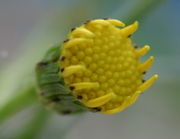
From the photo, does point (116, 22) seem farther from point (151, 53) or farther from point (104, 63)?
point (151, 53)

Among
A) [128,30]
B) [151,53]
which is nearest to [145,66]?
[128,30]

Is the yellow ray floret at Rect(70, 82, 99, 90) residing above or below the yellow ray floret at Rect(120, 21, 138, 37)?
below

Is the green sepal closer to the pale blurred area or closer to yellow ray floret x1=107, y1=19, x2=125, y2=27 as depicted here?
yellow ray floret x1=107, y1=19, x2=125, y2=27

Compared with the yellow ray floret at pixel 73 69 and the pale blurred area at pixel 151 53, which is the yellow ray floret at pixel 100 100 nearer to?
the yellow ray floret at pixel 73 69

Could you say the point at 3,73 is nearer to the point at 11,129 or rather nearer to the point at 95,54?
the point at 11,129

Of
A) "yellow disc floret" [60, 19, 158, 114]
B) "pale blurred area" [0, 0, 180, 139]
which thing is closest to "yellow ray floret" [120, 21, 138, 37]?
"yellow disc floret" [60, 19, 158, 114]

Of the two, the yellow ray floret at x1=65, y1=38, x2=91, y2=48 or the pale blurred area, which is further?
the pale blurred area

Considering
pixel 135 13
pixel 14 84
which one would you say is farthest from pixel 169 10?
pixel 14 84

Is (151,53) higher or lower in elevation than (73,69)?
lower
